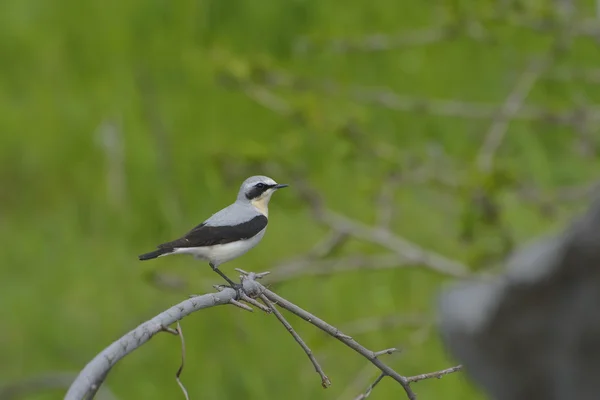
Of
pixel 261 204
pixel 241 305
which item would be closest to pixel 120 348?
pixel 241 305

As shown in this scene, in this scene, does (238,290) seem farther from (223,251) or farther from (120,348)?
(120,348)

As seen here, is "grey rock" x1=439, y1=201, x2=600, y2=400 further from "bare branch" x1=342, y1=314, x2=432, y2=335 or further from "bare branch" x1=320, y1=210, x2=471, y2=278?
"bare branch" x1=342, y1=314, x2=432, y2=335

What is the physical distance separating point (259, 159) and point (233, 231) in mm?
4295

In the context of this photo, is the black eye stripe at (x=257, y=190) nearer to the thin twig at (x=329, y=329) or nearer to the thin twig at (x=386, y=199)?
the thin twig at (x=329, y=329)

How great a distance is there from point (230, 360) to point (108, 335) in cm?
99

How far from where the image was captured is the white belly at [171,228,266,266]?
9.34 ft

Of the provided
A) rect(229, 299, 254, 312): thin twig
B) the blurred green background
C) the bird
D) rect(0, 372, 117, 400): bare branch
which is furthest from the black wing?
the blurred green background

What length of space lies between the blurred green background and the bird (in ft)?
13.4

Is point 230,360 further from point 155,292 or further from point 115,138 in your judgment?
point 115,138

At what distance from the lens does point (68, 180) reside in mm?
9781

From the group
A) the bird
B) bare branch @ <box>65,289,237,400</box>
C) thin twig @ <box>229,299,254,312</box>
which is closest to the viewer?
bare branch @ <box>65,289,237,400</box>

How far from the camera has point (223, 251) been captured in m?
2.89

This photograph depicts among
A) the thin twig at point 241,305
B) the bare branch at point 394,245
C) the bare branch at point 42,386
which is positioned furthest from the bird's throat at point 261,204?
the bare branch at point 394,245

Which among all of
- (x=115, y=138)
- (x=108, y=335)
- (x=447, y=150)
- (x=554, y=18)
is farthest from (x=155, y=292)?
(x=554, y=18)
